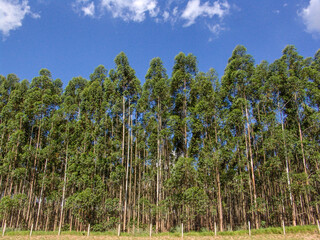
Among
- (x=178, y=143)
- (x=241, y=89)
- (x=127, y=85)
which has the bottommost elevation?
(x=178, y=143)

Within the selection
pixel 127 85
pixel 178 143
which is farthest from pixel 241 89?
pixel 127 85

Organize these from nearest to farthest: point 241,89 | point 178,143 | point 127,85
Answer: point 241,89, point 178,143, point 127,85

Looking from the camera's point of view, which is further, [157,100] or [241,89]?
[157,100]

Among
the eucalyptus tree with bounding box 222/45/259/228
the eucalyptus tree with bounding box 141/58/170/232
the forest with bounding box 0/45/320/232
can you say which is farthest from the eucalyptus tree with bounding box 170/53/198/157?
the eucalyptus tree with bounding box 222/45/259/228

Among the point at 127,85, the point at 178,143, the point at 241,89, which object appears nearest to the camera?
the point at 241,89

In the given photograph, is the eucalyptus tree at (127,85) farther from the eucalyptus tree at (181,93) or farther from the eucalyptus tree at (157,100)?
the eucalyptus tree at (181,93)

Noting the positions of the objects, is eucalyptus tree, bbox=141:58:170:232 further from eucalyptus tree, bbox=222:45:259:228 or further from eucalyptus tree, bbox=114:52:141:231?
eucalyptus tree, bbox=222:45:259:228

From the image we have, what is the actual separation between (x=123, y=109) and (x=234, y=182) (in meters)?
12.8

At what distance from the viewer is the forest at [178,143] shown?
60.5ft

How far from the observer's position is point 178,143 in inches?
899

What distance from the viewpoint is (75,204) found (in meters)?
19.4

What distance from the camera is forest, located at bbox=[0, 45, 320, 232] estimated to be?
1845 centimetres

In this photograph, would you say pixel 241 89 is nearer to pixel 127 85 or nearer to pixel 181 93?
pixel 181 93

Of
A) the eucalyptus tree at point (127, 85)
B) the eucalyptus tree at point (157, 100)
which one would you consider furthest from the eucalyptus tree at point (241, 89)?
the eucalyptus tree at point (127, 85)
